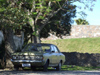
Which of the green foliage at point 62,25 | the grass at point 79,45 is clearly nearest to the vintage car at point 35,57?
the green foliage at point 62,25

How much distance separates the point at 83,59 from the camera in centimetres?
2931

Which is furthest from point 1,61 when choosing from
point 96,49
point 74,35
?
point 74,35

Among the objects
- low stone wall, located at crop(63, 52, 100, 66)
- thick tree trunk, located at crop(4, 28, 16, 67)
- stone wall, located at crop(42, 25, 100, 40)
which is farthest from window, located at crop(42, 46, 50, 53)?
stone wall, located at crop(42, 25, 100, 40)

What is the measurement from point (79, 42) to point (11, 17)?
105 feet

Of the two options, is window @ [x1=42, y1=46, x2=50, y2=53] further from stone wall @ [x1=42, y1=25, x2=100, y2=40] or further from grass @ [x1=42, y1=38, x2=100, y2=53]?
stone wall @ [x1=42, y1=25, x2=100, y2=40]

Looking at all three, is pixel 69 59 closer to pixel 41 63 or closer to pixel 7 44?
pixel 7 44

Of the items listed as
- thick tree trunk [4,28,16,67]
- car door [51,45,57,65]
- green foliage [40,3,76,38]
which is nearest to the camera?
car door [51,45,57,65]

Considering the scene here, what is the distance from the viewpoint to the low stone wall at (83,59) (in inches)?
1105

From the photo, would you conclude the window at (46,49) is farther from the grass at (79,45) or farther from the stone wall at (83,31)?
the stone wall at (83,31)

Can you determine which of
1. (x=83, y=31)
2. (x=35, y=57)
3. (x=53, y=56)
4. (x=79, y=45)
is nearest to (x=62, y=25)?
(x=79, y=45)

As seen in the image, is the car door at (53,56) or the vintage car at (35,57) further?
the car door at (53,56)

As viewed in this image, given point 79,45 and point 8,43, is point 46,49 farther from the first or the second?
point 79,45

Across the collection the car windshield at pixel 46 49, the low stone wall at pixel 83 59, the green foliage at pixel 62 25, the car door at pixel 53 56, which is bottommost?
the low stone wall at pixel 83 59

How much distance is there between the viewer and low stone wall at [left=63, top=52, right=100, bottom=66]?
2806 cm
